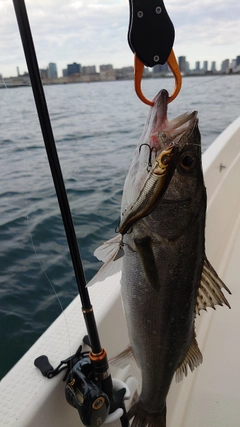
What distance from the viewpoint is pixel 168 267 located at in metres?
1.18

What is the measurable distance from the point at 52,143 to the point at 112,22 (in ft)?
2.31

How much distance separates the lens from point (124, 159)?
786 centimetres

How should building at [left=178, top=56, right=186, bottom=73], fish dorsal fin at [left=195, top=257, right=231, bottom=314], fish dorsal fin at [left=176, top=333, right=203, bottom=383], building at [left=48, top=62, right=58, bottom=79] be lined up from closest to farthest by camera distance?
fish dorsal fin at [left=195, top=257, right=231, bottom=314]
fish dorsal fin at [left=176, top=333, right=203, bottom=383]
building at [left=178, top=56, right=186, bottom=73]
building at [left=48, top=62, right=58, bottom=79]

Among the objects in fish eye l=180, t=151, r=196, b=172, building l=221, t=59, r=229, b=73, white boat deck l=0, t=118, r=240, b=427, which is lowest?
white boat deck l=0, t=118, r=240, b=427

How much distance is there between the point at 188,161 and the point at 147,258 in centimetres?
31

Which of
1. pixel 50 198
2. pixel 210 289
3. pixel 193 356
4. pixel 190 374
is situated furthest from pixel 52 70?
pixel 50 198

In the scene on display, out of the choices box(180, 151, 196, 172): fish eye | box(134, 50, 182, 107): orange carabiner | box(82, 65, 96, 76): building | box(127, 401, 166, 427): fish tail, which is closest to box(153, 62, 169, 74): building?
box(134, 50, 182, 107): orange carabiner

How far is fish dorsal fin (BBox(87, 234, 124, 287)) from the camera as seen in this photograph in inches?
48.2

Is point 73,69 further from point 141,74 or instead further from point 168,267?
point 168,267

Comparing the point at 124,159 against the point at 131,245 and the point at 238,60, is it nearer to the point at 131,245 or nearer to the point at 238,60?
the point at 238,60

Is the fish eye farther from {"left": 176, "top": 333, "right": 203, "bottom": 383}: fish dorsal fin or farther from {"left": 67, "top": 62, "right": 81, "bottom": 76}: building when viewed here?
{"left": 67, "top": 62, "right": 81, "bottom": 76}: building

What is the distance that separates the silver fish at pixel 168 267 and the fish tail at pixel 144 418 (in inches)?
1.7

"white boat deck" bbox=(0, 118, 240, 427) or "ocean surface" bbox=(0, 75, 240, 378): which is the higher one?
"white boat deck" bbox=(0, 118, 240, 427)

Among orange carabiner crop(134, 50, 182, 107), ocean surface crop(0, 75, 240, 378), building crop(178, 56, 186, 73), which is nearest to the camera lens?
orange carabiner crop(134, 50, 182, 107)
